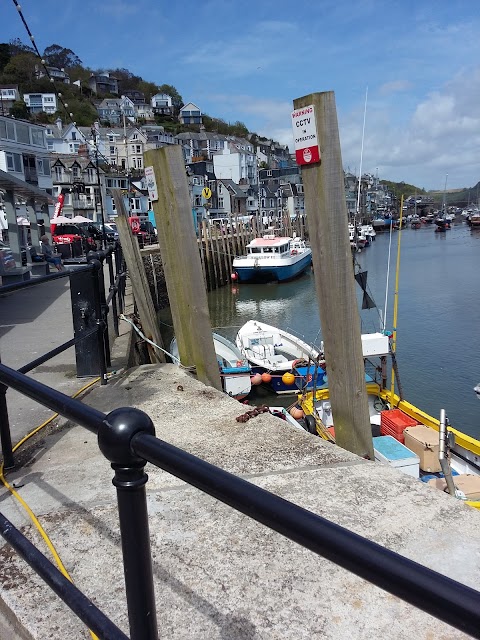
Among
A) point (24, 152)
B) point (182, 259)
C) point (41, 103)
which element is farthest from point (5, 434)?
point (41, 103)

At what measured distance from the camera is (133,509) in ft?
3.41

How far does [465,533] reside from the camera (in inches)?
97.4

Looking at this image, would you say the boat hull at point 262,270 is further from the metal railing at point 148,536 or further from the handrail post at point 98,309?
the metal railing at point 148,536

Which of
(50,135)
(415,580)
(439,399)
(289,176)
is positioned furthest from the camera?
(289,176)

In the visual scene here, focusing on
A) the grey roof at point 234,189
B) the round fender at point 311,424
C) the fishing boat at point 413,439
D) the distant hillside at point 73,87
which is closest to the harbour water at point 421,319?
the fishing boat at point 413,439

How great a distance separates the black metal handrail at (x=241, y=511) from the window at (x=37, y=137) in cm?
4376

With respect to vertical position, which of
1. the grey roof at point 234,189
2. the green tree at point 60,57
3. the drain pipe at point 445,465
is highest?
the green tree at point 60,57

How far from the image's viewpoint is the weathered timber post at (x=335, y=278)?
3650 millimetres

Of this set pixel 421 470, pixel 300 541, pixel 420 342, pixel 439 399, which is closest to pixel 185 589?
pixel 300 541

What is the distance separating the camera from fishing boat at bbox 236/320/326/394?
14.4 m

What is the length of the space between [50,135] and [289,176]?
150ft

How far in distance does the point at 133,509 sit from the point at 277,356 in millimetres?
14399

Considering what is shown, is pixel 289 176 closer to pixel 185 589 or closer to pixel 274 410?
pixel 274 410

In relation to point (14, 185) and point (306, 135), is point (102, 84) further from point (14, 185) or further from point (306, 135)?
point (306, 135)
